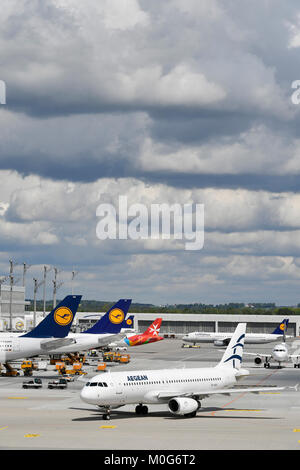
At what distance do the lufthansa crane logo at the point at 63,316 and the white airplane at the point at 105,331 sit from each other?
1483 centimetres

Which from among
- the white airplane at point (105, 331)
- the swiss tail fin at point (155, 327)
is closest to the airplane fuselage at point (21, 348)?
the white airplane at point (105, 331)

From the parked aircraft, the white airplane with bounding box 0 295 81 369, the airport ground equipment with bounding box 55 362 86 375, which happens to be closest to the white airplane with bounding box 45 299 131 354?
the airport ground equipment with bounding box 55 362 86 375

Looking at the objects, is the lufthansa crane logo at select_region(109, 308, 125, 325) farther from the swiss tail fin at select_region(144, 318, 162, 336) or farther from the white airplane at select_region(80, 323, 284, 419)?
the white airplane at select_region(80, 323, 284, 419)

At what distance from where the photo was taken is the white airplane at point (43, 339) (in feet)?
337

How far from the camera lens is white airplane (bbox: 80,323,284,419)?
198 feet

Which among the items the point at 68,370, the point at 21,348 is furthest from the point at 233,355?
the point at 68,370

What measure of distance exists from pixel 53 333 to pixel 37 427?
46.8 meters

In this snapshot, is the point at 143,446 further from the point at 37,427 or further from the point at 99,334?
the point at 99,334

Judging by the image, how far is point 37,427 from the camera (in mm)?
57656

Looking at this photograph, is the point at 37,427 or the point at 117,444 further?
the point at 37,427

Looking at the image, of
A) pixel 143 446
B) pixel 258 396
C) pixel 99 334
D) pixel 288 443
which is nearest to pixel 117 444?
pixel 143 446

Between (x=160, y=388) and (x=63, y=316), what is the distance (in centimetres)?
4319

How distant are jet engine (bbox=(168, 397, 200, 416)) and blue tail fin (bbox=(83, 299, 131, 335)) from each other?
67760 millimetres
